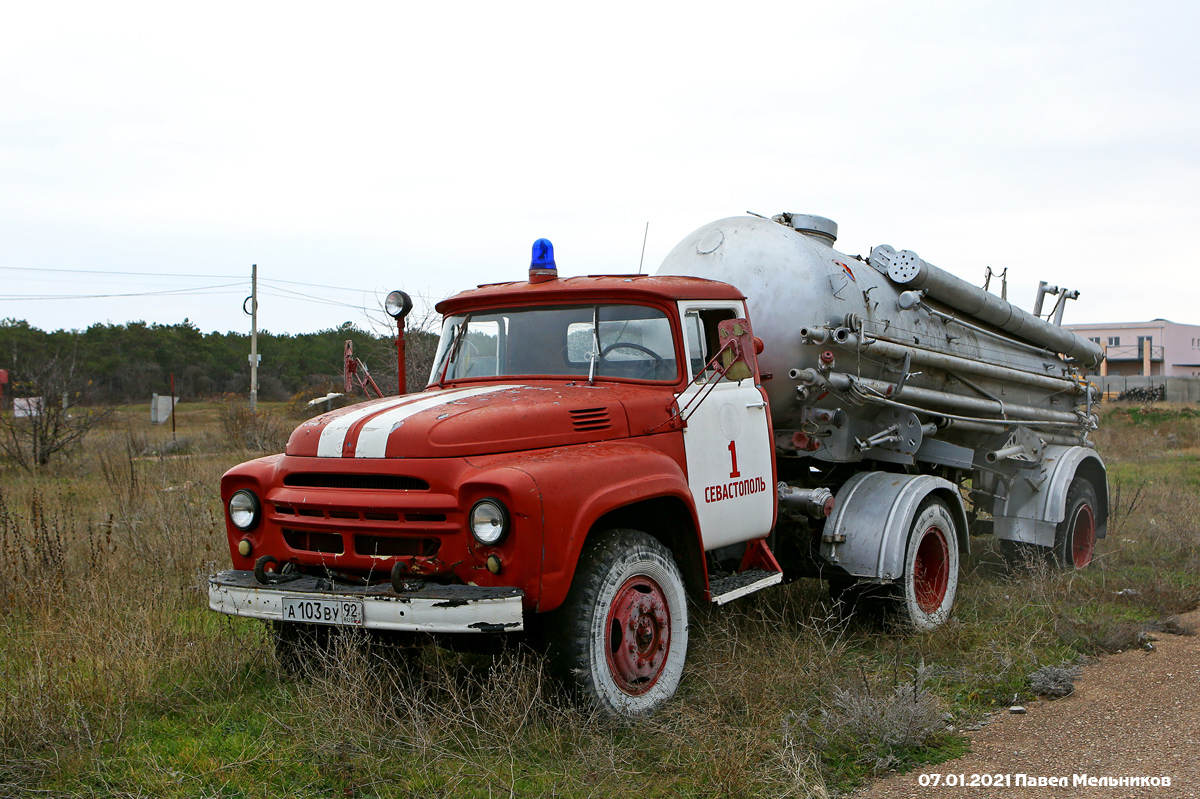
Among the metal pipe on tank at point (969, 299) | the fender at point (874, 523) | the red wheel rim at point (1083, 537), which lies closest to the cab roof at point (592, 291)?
the fender at point (874, 523)

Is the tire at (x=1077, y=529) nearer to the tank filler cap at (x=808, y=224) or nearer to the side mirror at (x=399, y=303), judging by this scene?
the tank filler cap at (x=808, y=224)

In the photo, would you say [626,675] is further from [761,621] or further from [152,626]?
[152,626]

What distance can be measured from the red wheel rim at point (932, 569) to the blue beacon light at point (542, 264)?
3.52m

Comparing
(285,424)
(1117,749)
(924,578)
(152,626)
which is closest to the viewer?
(1117,749)

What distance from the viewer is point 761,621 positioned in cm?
677

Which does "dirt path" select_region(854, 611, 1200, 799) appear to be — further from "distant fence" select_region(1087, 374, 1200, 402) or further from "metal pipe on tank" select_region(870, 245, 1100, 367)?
"distant fence" select_region(1087, 374, 1200, 402)

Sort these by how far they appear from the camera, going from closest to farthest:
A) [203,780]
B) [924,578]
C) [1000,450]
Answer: [203,780] → [924,578] → [1000,450]

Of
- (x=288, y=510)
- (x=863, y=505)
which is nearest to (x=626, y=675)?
(x=288, y=510)

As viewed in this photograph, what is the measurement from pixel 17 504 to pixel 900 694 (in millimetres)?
10970

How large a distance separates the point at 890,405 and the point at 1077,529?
343 centimetres

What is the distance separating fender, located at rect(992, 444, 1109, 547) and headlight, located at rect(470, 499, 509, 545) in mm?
6283

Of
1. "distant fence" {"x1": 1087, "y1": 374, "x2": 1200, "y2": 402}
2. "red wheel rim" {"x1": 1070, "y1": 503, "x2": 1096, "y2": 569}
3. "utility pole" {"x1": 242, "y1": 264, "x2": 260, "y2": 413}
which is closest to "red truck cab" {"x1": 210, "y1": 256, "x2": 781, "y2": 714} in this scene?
"red wheel rim" {"x1": 1070, "y1": 503, "x2": 1096, "y2": 569}

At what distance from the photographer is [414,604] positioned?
4.15 m

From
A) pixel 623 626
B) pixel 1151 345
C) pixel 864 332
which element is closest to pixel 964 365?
pixel 864 332
